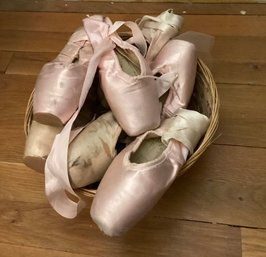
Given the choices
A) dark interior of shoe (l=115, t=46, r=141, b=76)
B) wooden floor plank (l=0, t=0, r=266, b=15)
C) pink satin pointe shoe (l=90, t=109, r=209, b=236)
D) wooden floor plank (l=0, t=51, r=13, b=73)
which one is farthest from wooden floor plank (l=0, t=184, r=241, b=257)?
wooden floor plank (l=0, t=0, r=266, b=15)

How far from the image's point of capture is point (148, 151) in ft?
2.11

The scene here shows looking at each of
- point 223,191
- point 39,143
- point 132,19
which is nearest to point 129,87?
point 39,143

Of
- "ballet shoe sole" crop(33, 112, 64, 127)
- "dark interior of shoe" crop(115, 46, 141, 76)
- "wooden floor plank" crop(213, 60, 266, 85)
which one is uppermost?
"dark interior of shoe" crop(115, 46, 141, 76)

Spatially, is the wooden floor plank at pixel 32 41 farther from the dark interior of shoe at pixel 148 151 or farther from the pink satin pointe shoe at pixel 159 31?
the dark interior of shoe at pixel 148 151

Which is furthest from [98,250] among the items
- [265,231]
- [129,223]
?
[265,231]

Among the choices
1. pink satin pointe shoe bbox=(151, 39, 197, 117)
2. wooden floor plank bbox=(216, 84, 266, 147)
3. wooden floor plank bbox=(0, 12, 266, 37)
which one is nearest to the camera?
pink satin pointe shoe bbox=(151, 39, 197, 117)

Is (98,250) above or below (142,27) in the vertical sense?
below

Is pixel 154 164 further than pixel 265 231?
No

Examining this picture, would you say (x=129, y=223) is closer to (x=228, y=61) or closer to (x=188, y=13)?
(x=228, y=61)

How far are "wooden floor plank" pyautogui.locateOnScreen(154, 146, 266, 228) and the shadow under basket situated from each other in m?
0.11

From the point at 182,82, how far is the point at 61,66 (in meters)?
0.20

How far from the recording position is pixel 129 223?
598 mm

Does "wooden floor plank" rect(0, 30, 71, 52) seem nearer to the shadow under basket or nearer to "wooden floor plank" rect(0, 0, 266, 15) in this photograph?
"wooden floor plank" rect(0, 0, 266, 15)

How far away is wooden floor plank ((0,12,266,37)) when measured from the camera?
982 millimetres
